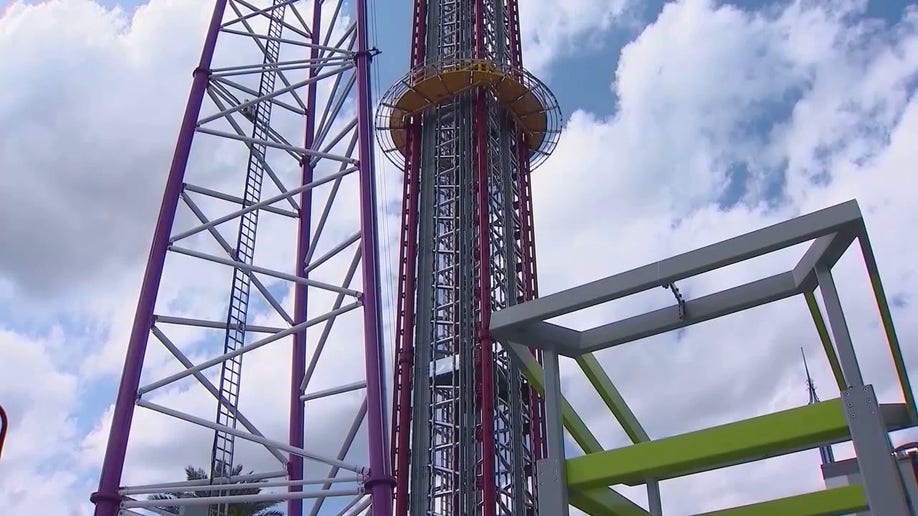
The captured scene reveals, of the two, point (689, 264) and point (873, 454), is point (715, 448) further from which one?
point (689, 264)

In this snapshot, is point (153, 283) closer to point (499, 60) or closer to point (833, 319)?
point (833, 319)

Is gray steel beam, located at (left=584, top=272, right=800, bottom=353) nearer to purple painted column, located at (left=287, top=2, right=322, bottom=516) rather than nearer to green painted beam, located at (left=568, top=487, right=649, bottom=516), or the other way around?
green painted beam, located at (left=568, top=487, right=649, bottom=516)

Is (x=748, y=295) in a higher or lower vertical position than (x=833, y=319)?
higher

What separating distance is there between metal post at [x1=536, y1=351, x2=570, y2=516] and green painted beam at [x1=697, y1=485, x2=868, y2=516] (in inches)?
88.0

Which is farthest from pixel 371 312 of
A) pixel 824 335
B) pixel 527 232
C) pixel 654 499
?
pixel 527 232

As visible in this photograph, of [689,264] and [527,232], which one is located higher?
[527,232]

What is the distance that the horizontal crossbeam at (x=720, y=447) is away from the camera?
9750mm

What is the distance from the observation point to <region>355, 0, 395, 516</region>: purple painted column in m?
13.2

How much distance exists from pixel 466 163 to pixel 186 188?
11470 millimetres

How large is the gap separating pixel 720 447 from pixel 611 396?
3.38 metres

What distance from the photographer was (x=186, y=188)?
16.8 m

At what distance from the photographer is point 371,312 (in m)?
14.4

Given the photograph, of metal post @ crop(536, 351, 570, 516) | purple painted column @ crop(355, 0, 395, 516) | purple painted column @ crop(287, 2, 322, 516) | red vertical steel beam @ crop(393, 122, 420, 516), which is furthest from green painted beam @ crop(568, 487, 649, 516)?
red vertical steel beam @ crop(393, 122, 420, 516)

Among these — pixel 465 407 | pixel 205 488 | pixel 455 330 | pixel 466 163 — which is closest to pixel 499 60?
pixel 466 163
